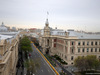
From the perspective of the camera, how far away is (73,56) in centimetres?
4553

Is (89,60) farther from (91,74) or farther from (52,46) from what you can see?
(52,46)

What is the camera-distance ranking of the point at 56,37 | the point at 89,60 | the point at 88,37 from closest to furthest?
the point at 89,60 < the point at 88,37 < the point at 56,37

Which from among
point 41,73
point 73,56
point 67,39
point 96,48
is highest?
point 67,39

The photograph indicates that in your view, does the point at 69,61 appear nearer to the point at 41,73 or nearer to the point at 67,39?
the point at 67,39

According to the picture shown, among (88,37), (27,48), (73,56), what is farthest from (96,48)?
(27,48)

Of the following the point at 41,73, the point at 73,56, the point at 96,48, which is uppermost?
the point at 96,48

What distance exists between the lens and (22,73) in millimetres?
34625

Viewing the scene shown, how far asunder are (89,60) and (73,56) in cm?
1172

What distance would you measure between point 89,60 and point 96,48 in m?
16.5

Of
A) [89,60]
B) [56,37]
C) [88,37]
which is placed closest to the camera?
[89,60]

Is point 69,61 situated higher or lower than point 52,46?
lower

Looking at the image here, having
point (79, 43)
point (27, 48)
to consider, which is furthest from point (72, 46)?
point (27, 48)

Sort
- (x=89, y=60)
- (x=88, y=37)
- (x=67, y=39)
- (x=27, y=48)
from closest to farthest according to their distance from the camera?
(x=89, y=60) < (x=67, y=39) < (x=88, y=37) < (x=27, y=48)

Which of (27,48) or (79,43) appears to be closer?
(79,43)
